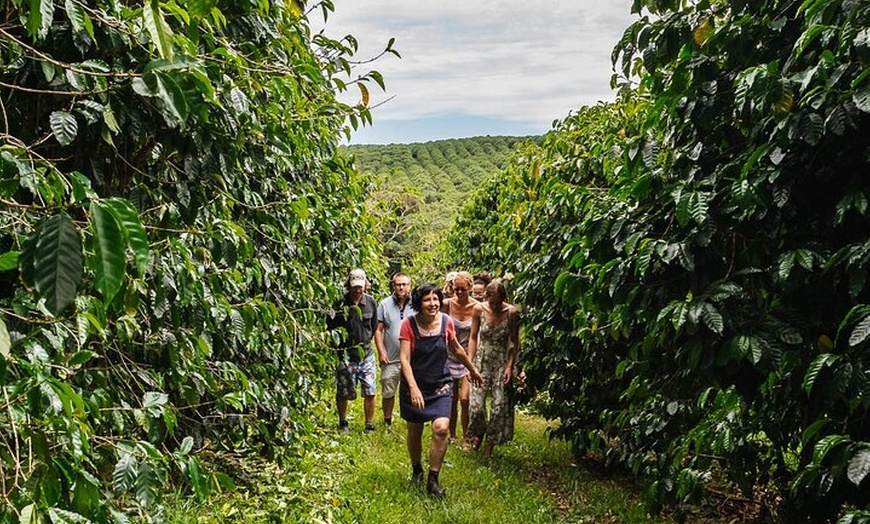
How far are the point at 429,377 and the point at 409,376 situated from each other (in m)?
0.23

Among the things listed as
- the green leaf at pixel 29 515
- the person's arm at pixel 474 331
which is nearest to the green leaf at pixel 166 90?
the green leaf at pixel 29 515

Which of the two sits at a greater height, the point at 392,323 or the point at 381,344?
the point at 392,323

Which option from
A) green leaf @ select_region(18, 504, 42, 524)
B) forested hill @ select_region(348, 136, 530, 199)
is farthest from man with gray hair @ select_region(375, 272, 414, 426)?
forested hill @ select_region(348, 136, 530, 199)

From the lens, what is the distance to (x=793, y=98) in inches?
108

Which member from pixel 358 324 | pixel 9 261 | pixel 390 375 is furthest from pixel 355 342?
pixel 9 261

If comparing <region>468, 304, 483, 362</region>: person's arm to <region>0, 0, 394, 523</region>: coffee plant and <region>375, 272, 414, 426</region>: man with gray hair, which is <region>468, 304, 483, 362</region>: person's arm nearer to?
<region>375, 272, 414, 426</region>: man with gray hair

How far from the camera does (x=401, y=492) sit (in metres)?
5.72

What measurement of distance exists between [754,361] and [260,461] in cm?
409

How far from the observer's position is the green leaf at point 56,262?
1210 mm

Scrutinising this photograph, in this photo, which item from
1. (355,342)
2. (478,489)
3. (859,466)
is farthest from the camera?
(355,342)

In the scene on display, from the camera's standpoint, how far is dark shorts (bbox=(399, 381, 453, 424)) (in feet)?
18.7

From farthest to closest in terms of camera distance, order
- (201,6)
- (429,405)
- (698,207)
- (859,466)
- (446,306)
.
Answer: (446,306)
(429,405)
(698,207)
(859,466)
(201,6)

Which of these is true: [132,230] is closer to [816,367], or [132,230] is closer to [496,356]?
[816,367]

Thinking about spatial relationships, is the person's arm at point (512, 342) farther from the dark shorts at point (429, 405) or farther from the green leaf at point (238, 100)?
the green leaf at point (238, 100)
